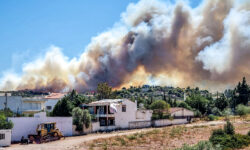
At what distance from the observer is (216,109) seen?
91438mm

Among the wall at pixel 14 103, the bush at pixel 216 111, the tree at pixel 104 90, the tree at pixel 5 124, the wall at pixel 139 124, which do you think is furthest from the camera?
the bush at pixel 216 111

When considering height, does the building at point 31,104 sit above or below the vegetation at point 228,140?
above

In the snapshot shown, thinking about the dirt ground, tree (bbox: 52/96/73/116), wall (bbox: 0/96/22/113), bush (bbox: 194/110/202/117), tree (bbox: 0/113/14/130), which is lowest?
the dirt ground

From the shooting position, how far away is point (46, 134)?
126ft

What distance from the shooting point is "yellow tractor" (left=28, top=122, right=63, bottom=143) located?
1455 inches

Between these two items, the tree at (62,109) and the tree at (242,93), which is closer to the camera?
the tree at (62,109)

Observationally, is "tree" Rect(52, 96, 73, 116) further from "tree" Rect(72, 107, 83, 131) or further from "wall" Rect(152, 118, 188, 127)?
"wall" Rect(152, 118, 188, 127)

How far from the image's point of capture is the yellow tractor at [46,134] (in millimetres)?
36969

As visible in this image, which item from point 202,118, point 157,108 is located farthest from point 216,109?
point 157,108

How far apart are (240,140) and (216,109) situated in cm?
6282

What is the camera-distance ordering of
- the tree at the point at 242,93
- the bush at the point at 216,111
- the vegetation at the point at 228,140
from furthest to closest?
the tree at the point at 242,93
the bush at the point at 216,111
the vegetation at the point at 228,140

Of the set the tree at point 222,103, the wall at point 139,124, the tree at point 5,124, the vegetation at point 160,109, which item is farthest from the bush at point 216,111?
the tree at point 5,124

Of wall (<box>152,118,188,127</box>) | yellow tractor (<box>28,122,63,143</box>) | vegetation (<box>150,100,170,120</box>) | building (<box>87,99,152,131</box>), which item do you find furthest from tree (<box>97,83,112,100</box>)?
yellow tractor (<box>28,122,63,143</box>)

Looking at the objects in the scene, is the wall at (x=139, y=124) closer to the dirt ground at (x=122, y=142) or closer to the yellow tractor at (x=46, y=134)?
the dirt ground at (x=122, y=142)
